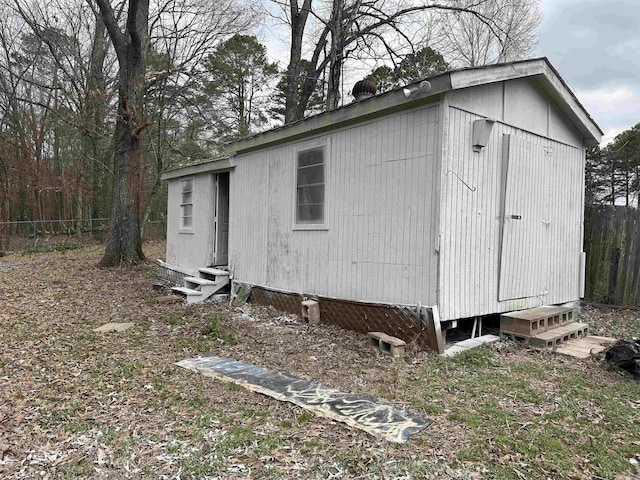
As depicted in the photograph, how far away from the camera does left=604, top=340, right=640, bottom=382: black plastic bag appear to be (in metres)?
4.01

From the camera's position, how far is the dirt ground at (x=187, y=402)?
102 inches

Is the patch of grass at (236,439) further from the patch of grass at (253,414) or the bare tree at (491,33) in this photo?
the bare tree at (491,33)

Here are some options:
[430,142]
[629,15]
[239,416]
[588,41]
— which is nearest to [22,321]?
[239,416]

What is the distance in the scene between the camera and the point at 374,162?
5.38 metres

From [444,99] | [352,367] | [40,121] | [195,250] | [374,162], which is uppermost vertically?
[40,121]

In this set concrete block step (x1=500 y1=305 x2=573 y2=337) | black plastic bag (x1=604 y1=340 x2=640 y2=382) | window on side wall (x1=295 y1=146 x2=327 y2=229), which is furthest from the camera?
window on side wall (x1=295 y1=146 x2=327 y2=229)

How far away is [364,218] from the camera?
18.0 ft

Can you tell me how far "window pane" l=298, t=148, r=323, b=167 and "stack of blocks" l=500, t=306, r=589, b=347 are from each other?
10.7 feet

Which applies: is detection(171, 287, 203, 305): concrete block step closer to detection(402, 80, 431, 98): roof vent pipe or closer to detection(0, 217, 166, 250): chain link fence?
detection(402, 80, 431, 98): roof vent pipe

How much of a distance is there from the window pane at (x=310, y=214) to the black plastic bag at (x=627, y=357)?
147 inches

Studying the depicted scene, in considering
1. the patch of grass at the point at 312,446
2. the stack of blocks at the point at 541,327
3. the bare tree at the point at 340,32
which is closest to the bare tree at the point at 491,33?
the bare tree at the point at 340,32

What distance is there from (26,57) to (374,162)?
16957mm

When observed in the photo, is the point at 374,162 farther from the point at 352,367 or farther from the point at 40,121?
the point at 40,121

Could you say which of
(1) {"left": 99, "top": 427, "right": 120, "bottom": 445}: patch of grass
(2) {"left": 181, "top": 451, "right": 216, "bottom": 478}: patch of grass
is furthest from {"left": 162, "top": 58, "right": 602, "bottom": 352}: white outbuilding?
(1) {"left": 99, "top": 427, "right": 120, "bottom": 445}: patch of grass
